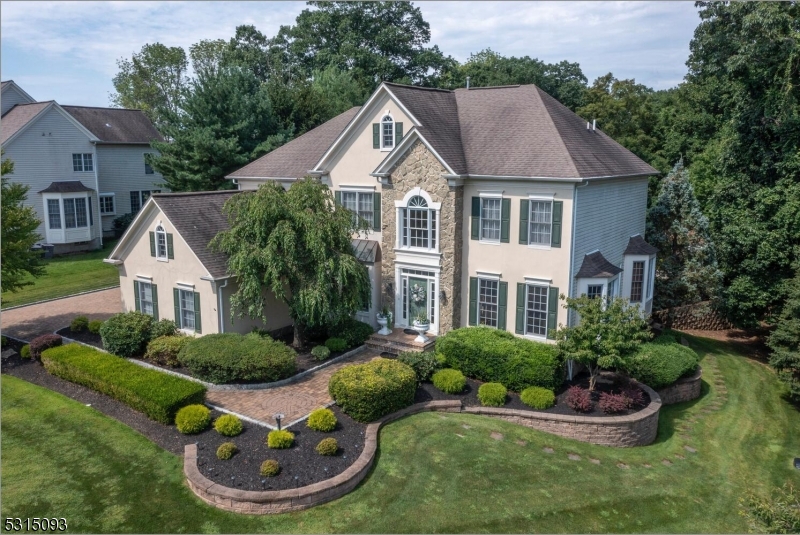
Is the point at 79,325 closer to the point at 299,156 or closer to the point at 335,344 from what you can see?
the point at 335,344

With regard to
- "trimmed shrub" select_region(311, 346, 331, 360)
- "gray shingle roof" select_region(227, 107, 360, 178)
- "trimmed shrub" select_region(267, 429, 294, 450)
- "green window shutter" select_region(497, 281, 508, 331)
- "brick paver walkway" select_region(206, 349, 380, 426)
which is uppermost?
"gray shingle roof" select_region(227, 107, 360, 178)

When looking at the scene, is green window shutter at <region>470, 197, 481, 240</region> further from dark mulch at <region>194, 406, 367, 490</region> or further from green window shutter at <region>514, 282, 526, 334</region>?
dark mulch at <region>194, 406, 367, 490</region>

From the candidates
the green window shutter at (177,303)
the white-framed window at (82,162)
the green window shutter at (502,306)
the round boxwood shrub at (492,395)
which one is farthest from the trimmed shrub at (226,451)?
the white-framed window at (82,162)

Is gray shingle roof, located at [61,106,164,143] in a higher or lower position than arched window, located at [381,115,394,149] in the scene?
higher

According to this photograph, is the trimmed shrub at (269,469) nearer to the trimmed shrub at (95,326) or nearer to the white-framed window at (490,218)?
the white-framed window at (490,218)

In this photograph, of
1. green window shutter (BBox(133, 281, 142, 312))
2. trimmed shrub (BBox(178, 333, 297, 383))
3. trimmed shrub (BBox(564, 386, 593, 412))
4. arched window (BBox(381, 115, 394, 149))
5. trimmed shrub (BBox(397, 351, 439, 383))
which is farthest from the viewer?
green window shutter (BBox(133, 281, 142, 312))

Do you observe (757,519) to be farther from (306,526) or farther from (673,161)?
(673,161)

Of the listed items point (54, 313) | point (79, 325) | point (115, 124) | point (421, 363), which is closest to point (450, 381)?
point (421, 363)

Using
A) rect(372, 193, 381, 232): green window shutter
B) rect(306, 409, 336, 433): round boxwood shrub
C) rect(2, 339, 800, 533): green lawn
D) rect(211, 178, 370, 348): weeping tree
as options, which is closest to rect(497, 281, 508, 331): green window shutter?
rect(2, 339, 800, 533): green lawn
